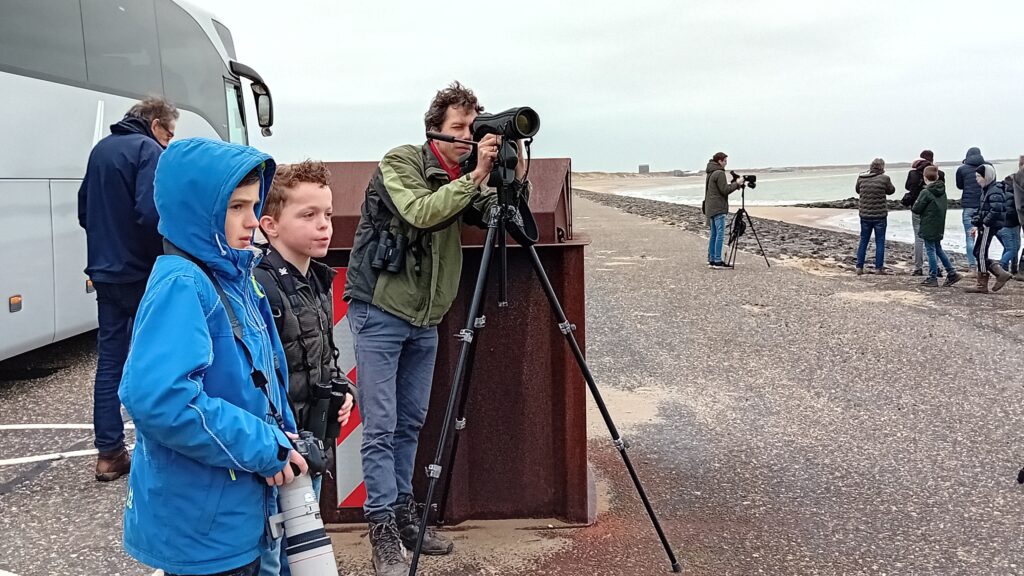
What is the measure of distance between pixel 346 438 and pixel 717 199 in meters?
11.1

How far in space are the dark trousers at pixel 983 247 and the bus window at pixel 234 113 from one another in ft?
34.2

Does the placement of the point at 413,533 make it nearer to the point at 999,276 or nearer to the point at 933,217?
the point at 999,276

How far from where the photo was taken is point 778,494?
4.31 metres

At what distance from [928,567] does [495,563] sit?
6.28ft

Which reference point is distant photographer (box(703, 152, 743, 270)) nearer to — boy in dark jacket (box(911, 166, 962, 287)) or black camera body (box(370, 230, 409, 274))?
boy in dark jacket (box(911, 166, 962, 287))

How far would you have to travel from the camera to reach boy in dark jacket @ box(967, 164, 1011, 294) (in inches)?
440

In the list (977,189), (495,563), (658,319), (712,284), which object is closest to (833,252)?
(977,189)

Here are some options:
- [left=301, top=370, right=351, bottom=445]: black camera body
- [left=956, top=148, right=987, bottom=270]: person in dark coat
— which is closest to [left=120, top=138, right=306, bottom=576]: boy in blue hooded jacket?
[left=301, top=370, right=351, bottom=445]: black camera body

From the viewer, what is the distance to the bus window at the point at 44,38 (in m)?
6.55

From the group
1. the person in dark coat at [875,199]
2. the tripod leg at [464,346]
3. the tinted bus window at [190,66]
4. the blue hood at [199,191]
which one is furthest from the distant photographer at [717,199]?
the blue hood at [199,191]

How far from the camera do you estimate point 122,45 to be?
7996 millimetres

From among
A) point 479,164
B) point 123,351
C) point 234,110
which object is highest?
point 234,110

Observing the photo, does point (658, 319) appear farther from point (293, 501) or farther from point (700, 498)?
point (293, 501)

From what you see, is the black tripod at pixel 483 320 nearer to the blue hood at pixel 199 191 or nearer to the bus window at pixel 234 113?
the blue hood at pixel 199 191
